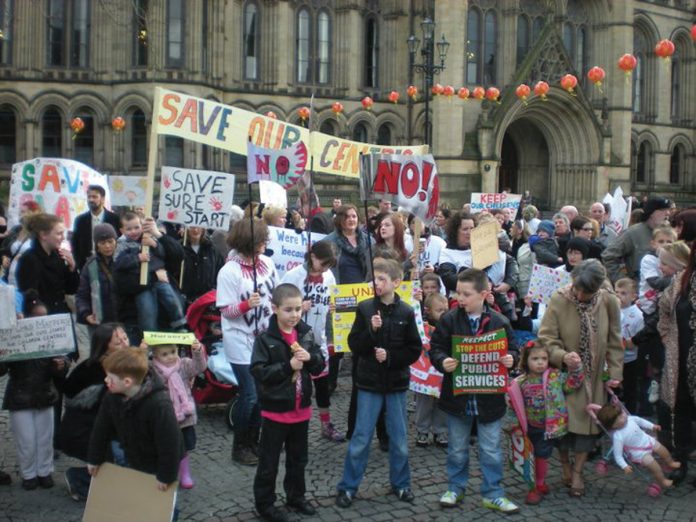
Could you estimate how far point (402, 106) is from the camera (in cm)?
3197

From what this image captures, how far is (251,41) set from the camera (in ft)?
98.3

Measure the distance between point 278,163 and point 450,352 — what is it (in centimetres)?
256

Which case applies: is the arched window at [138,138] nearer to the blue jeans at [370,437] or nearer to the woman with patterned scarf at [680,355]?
the blue jeans at [370,437]

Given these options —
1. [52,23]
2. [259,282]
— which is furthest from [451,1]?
[259,282]

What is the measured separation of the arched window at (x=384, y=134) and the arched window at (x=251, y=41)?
5.48m

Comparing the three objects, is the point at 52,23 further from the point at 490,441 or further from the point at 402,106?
the point at 490,441

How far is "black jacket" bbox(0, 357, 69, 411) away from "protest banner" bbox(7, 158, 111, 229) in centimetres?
439

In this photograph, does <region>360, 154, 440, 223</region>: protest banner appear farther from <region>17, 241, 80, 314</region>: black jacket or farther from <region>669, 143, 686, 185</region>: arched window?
<region>669, 143, 686, 185</region>: arched window

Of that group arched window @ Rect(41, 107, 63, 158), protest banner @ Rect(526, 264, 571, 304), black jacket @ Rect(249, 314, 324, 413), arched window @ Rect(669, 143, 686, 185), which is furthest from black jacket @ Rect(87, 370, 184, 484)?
arched window @ Rect(669, 143, 686, 185)

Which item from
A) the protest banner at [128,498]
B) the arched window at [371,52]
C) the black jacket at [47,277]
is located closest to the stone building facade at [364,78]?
the arched window at [371,52]

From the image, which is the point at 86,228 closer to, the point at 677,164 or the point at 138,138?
the point at 138,138

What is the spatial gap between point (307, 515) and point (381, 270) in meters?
1.77

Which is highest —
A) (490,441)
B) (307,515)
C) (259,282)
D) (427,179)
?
(427,179)

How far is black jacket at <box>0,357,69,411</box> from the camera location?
18.9 ft
